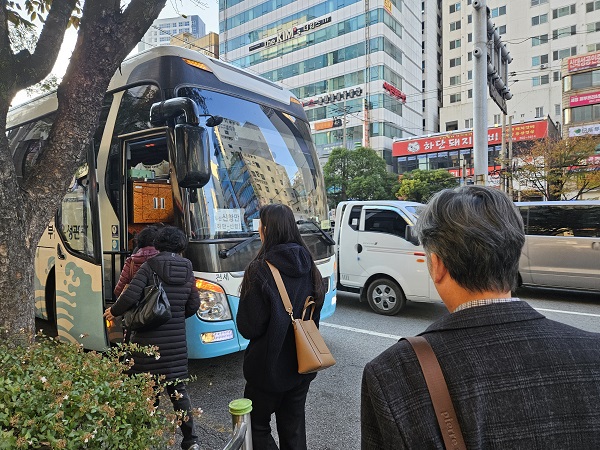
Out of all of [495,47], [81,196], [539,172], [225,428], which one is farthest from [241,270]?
[539,172]

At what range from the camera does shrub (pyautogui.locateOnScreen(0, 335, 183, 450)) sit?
4.58 feet

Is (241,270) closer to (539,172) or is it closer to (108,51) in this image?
(108,51)

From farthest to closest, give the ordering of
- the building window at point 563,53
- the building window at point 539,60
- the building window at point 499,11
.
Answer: the building window at point 499,11
the building window at point 539,60
the building window at point 563,53

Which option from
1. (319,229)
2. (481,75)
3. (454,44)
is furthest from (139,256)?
(454,44)

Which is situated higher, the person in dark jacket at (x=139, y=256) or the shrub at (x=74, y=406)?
the person in dark jacket at (x=139, y=256)

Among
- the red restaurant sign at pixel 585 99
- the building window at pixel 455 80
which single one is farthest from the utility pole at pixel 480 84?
the building window at pixel 455 80

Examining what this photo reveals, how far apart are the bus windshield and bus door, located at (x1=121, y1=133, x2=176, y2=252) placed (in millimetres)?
548

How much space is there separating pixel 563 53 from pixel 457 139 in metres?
18.6

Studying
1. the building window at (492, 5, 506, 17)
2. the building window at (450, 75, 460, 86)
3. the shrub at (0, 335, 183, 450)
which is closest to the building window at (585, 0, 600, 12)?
the building window at (492, 5, 506, 17)

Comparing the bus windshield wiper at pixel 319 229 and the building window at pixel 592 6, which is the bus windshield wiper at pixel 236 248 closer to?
the bus windshield wiper at pixel 319 229

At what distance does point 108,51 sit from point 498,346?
9.30 ft

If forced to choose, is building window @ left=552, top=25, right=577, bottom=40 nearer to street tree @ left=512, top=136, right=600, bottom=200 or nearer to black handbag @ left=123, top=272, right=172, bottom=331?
street tree @ left=512, top=136, right=600, bottom=200

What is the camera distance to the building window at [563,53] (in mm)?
43906

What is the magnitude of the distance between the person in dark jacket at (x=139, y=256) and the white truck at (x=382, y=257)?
419cm
